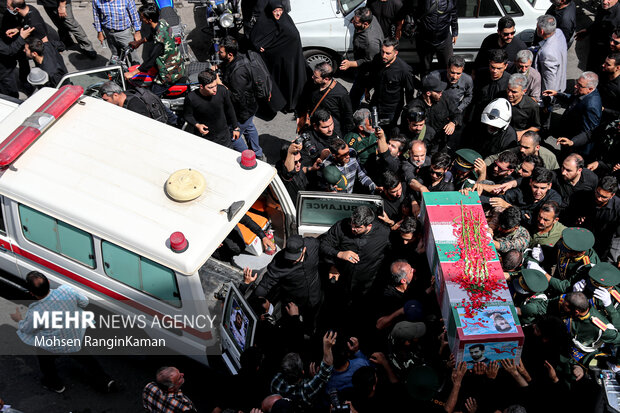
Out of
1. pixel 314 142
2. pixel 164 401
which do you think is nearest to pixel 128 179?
pixel 164 401

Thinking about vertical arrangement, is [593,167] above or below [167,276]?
below

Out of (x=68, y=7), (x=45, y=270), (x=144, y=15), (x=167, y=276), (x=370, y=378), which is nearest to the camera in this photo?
(x=370, y=378)

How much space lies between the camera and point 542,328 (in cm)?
536

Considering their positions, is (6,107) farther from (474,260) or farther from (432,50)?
(432,50)

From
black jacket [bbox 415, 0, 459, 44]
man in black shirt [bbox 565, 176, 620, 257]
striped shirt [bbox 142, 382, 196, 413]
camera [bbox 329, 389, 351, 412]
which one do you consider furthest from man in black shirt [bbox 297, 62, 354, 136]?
striped shirt [bbox 142, 382, 196, 413]

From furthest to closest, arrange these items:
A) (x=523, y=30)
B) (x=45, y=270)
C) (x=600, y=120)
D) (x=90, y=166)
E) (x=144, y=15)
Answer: (x=523, y=30), (x=144, y=15), (x=600, y=120), (x=45, y=270), (x=90, y=166)

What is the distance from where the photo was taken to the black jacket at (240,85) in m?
8.55

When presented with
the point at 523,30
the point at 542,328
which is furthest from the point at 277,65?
the point at 542,328

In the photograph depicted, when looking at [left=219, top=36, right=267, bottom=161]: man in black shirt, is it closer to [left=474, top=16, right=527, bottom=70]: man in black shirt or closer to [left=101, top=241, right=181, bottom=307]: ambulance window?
[left=474, top=16, right=527, bottom=70]: man in black shirt

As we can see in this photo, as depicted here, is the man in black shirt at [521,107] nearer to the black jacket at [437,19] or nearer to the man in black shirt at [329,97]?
the black jacket at [437,19]

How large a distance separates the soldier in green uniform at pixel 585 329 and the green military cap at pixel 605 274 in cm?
28

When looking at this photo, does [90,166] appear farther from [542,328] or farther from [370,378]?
[542,328]

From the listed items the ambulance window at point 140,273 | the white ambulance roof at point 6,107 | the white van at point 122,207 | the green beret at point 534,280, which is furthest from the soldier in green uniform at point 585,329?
the white ambulance roof at point 6,107

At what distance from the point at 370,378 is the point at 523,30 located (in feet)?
22.9
